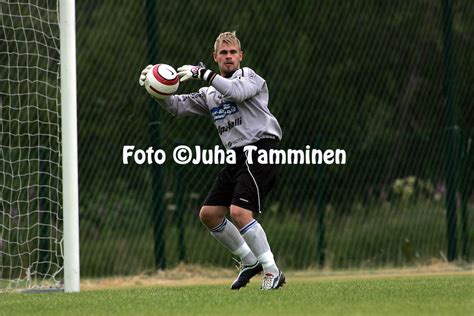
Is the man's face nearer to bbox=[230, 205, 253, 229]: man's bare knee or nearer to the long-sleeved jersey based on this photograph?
the long-sleeved jersey

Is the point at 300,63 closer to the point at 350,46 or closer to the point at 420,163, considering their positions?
the point at 350,46

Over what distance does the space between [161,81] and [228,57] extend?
510mm

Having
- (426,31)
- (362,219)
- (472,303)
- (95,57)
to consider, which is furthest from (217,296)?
(426,31)

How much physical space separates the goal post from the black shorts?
40.4 inches

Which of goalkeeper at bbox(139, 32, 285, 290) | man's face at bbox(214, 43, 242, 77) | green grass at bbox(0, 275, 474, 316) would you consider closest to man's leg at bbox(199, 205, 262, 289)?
goalkeeper at bbox(139, 32, 285, 290)

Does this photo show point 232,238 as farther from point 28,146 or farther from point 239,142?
point 28,146

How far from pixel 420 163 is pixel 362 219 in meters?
0.98

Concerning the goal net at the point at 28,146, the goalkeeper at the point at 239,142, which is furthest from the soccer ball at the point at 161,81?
the goal net at the point at 28,146

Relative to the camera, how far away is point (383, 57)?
13062mm

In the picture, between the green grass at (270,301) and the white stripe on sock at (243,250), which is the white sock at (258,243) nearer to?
the green grass at (270,301)

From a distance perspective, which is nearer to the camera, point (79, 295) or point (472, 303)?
point (472, 303)

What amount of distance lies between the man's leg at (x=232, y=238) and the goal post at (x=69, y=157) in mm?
975

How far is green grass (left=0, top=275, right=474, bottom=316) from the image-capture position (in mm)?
5977

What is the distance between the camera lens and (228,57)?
25.8 feet
